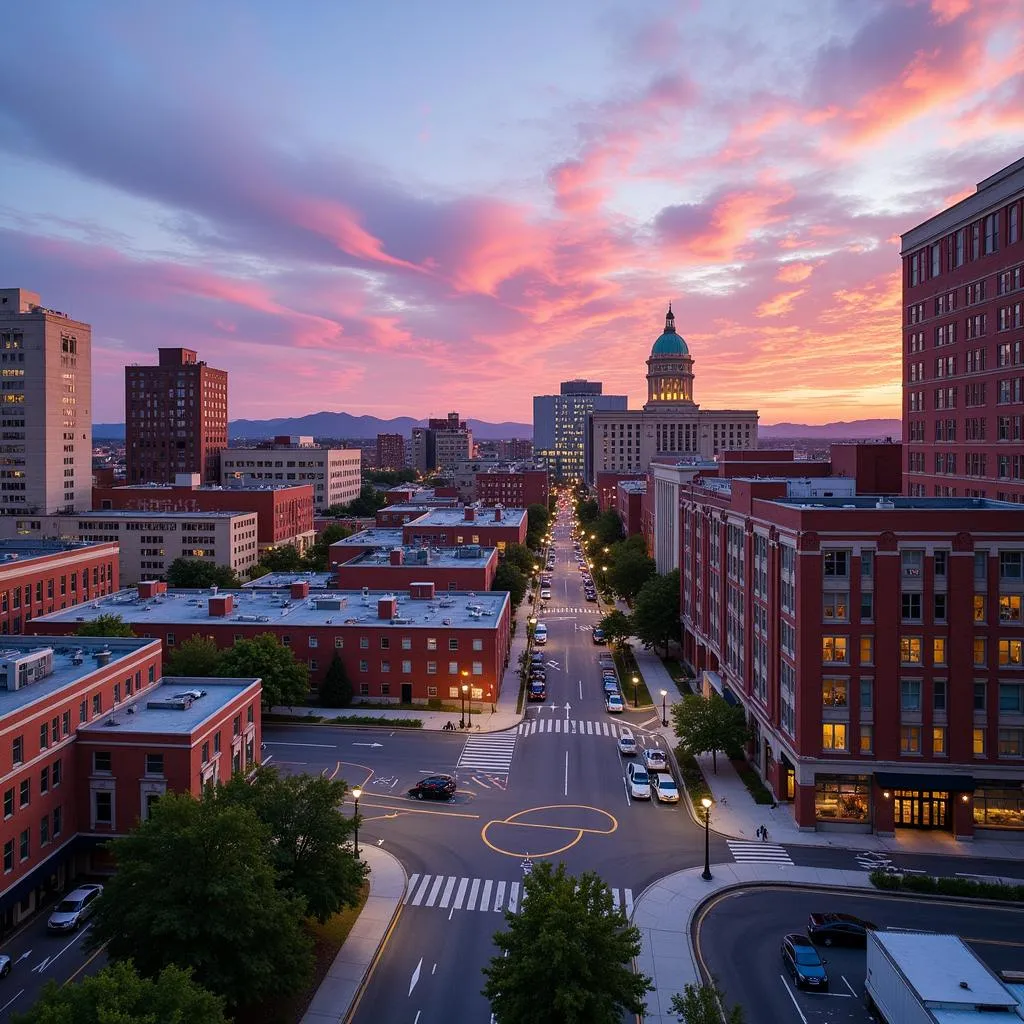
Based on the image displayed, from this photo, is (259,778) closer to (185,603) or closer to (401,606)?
(401,606)

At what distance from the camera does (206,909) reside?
2620 cm

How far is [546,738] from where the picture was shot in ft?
193

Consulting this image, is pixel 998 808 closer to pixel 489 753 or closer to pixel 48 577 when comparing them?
pixel 489 753

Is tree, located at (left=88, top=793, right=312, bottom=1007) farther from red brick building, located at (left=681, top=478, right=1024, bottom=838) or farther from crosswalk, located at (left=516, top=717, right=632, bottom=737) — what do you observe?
crosswalk, located at (left=516, top=717, right=632, bottom=737)

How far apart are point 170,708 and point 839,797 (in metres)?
37.9

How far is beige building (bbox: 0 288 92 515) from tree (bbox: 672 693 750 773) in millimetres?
121789

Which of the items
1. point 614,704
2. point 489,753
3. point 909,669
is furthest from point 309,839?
point 614,704

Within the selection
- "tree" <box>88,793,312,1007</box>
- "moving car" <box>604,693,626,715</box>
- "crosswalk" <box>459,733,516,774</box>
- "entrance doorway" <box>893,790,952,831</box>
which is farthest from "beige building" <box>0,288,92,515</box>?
"entrance doorway" <box>893,790,952,831</box>

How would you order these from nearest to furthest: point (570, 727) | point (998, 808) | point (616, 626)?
point (998, 808) < point (570, 727) < point (616, 626)

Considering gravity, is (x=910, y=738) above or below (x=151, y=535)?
below

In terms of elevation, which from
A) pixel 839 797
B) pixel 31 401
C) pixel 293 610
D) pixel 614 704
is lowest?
pixel 614 704

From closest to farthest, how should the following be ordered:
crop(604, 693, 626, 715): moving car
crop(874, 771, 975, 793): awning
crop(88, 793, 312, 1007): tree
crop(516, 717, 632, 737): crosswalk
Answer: crop(88, 793, 312, 1007): tree → crop(874, 771, 975, 793): awning → crop(516, 717, 632, 737): crosswalk → crop(604, 693, 626, 715): moving car

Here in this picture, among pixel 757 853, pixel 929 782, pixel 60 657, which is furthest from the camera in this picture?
pixel 60 657

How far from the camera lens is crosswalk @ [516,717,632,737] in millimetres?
60219
